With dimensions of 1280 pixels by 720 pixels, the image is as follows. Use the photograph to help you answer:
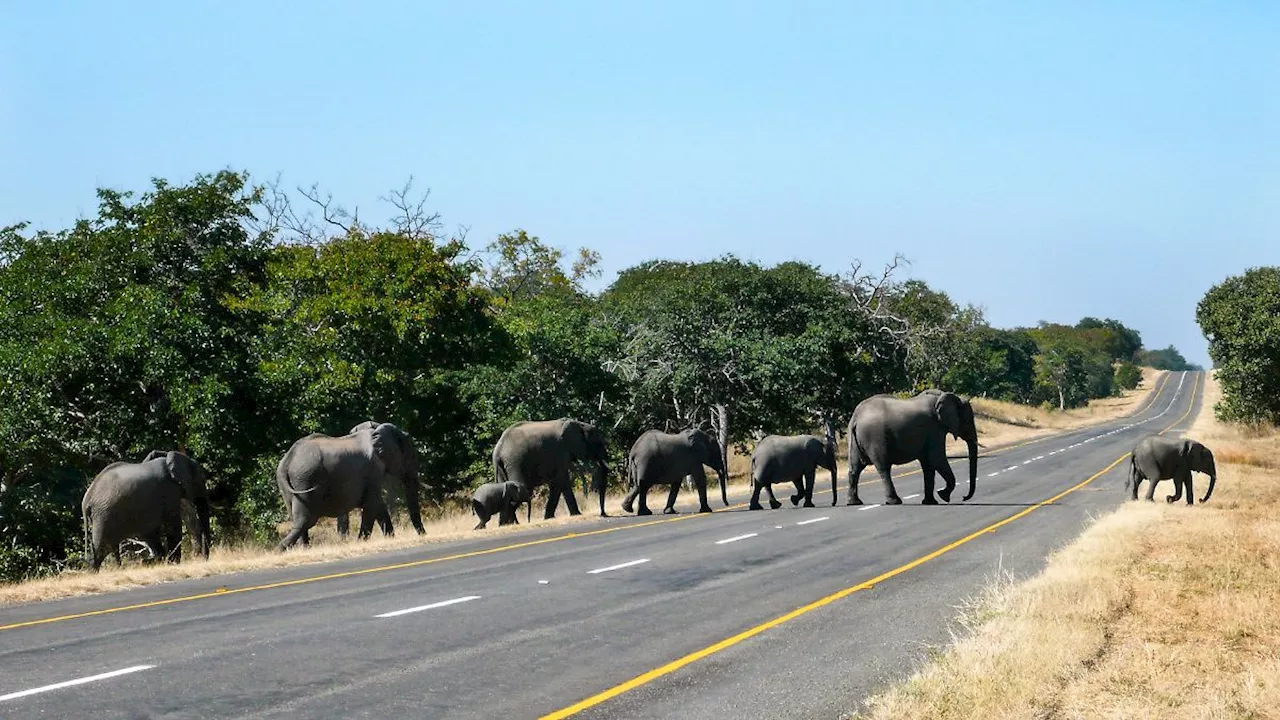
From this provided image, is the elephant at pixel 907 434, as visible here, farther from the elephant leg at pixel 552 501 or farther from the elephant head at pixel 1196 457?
the elephant leg at pixel 552 501

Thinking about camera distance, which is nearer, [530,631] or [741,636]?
[741,636]

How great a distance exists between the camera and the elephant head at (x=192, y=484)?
2372cm

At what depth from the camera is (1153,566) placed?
17078 mm

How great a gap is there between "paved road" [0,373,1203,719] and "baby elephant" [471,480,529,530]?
511 centimetres

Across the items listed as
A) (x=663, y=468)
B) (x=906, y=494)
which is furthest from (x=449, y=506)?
(x=906, y=494)

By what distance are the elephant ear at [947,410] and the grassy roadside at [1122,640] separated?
1041cm

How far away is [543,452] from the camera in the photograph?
29188mm

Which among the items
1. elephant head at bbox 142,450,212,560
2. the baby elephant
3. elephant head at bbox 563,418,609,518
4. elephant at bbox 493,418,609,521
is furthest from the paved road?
elephant head at bbox 563,418,609,518

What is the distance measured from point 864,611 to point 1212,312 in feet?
236

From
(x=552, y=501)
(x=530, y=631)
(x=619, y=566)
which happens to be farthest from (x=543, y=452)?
(x=530, y=631)

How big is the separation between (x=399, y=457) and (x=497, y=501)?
2.56 m

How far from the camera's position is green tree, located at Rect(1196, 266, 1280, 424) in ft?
227

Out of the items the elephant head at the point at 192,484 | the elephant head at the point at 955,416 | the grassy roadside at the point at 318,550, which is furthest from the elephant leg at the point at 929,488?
the elephant head at the point at 192,484

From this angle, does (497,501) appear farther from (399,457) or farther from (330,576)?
(330,576)
